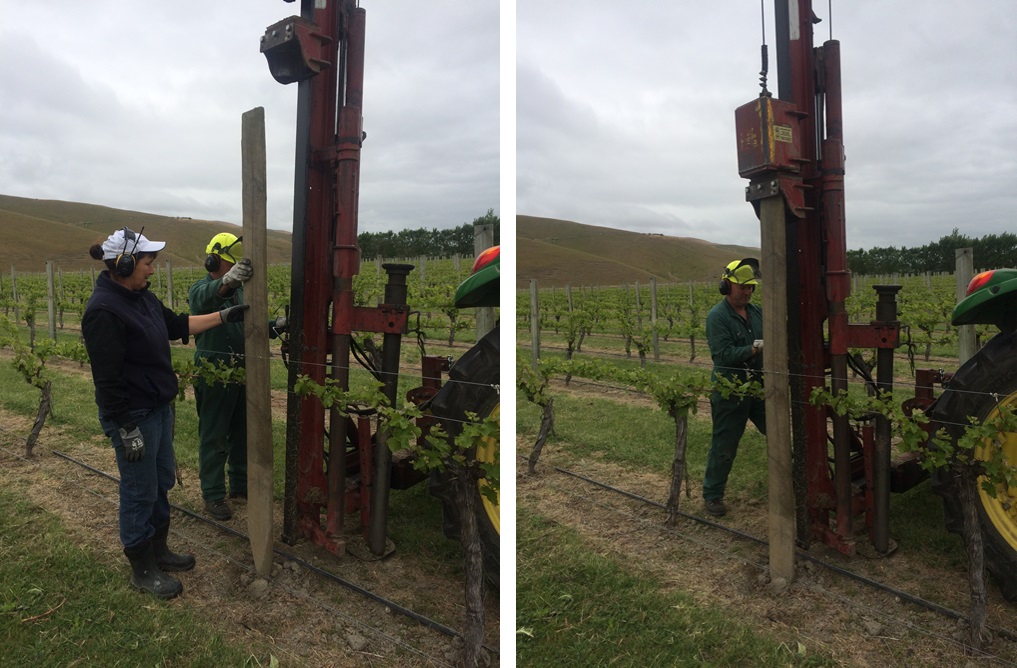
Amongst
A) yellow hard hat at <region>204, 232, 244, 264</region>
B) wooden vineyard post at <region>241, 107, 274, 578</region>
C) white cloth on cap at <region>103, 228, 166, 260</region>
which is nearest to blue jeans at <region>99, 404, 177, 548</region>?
wooden vineyard post at <region>241, 107, 274, 578</region>

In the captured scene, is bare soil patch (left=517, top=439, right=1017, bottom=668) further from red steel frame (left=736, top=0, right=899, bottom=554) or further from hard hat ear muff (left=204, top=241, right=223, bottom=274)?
hard hat ear muff (left=204, top=241, right=223, bottom=274)

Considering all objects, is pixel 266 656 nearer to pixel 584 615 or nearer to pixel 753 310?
pixel 584 615

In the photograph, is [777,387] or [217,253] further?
[217,253]

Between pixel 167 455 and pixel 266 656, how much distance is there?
1.05 meters

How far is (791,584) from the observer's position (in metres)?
2.51

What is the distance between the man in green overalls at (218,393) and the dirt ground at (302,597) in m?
0.19

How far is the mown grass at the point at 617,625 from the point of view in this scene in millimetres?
2086

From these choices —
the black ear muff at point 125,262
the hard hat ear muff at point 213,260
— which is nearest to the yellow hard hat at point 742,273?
the hard hat ear muff at point 213,260

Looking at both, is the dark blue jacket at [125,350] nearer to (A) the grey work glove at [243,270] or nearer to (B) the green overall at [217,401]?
(A) the grey work glove at [243,270]

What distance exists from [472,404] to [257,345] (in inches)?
33.8

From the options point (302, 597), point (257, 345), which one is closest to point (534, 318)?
point (257, 345)

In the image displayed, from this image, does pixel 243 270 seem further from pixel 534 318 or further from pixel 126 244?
pixel 534 318

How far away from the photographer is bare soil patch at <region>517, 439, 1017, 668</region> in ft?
7.12

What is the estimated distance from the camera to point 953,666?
6.78ft
